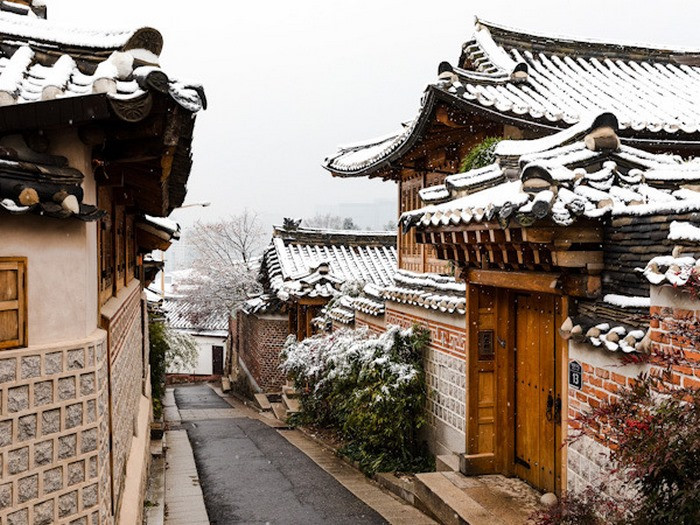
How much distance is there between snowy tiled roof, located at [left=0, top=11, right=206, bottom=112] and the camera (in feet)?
12.0

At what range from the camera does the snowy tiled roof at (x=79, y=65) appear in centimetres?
365

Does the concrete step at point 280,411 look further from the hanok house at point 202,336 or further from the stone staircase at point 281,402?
the hanok house at point 202,336

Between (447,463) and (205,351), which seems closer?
(447,463)

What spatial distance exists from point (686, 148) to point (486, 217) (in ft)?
16.6

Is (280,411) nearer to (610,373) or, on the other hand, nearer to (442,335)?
(442,335)

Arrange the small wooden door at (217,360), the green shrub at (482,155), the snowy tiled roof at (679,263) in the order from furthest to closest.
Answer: the small wooden door at (217,360), the green shrub at (482,155), the snowy tiled roof at (679,263)

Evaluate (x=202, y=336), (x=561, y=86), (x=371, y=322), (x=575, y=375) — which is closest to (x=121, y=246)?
(x=575, y=375)

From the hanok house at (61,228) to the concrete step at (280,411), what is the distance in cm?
1372

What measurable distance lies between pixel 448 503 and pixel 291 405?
1058cm

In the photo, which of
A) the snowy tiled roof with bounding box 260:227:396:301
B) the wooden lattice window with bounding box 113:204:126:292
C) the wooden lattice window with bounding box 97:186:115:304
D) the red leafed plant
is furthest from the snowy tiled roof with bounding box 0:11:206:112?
the snowy tiled roof with bounding box 260:227:396:301

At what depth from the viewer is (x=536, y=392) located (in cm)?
821

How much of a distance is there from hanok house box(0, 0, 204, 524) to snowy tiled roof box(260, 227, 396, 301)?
59.9 ft

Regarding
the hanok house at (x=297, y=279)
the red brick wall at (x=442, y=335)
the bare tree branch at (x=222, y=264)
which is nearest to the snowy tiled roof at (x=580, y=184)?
the red brick wall at (x=442, y=335)

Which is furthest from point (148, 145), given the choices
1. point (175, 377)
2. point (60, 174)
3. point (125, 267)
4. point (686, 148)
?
point (175, 377)
